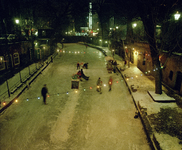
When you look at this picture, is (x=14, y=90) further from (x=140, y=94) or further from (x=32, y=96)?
(x=140, y=94)

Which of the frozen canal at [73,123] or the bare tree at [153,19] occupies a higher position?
the bare tree at [153,19]

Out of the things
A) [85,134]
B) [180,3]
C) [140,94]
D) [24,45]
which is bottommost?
[85,134]

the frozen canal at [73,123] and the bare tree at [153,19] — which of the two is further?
the bare tree at [153,19]

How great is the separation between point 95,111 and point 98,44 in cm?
4688

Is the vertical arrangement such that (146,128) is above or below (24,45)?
below

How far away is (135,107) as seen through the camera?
11.0 metres

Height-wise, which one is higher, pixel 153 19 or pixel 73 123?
Result: pixel 153 19

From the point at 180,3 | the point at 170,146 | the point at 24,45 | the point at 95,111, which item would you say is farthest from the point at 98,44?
the point at 170,146

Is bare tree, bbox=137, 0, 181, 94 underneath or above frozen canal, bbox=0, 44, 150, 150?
above

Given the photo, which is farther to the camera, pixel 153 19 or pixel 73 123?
pixel 153 19

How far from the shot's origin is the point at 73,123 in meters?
9.05

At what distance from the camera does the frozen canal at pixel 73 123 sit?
7332mm

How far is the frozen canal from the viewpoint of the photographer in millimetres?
7332

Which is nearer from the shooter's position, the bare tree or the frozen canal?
the frozen canal
